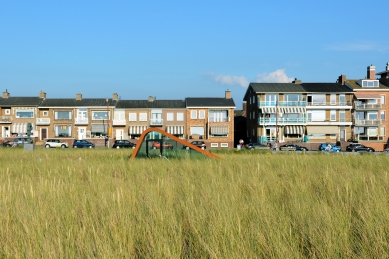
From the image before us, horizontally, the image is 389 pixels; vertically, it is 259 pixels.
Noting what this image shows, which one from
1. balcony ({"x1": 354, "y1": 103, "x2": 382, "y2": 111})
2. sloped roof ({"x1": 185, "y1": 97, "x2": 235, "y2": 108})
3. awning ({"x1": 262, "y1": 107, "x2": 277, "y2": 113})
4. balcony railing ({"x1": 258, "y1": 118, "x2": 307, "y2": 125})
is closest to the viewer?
balcony railing ({"x1": 258, "y1": 118, "x2": 307, "y2": 125})

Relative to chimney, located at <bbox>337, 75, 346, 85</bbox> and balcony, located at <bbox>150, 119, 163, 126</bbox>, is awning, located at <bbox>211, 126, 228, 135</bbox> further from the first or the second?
chimney, located at <bbox>337, 75, 346, 85</bbox>

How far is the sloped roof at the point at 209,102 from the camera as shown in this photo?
63.2 meters

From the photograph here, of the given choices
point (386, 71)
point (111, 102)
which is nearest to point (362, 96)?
point (386, 71)

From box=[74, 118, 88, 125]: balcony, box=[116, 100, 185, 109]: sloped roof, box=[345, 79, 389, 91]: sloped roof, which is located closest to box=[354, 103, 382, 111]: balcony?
box=[345, 79, 389, 91]: sloped roof

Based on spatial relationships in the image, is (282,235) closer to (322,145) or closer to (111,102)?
(322,145)

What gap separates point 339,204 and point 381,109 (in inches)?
2550

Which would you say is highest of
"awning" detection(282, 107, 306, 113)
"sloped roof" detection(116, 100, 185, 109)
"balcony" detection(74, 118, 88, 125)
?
"sloped roof" detection(116, 100, 185, 109)

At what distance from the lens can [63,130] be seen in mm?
63875

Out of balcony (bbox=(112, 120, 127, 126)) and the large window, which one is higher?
the large window

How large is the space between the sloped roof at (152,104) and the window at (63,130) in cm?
843

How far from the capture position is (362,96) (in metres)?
63.8

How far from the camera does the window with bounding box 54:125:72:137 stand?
63719 millimetres

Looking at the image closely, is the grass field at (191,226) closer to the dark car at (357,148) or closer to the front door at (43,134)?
the dark car at (357,148)

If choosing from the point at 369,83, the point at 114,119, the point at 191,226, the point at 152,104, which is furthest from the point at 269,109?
the point at 191,226
